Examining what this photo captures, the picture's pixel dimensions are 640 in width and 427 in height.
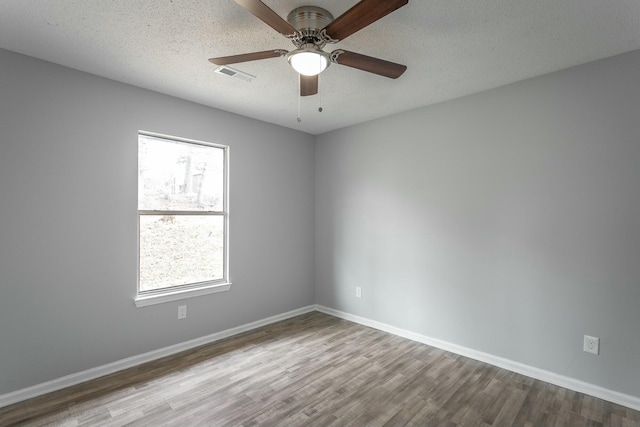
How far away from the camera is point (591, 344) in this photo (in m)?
2.32

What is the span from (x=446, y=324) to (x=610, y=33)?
2.59 m

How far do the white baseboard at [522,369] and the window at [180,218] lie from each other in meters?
1.97

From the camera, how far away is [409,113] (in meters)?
3.43

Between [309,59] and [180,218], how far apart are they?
2.11 m

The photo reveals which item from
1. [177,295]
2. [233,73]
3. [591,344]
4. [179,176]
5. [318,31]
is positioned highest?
[233,73]

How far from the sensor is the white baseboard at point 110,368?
2.21 meters

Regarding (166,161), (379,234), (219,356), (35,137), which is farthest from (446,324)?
(35,137)

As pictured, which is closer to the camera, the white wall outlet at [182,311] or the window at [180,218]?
the window at [180,218]

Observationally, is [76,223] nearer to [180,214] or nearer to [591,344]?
[180,214]

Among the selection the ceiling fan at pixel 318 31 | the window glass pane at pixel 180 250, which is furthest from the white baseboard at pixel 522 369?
the ceiling fan at pixel 318 31

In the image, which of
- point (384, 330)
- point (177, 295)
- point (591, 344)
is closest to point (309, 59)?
point (177, 295)

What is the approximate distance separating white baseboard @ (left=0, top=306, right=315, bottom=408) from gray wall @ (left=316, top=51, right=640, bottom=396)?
5.13 feet

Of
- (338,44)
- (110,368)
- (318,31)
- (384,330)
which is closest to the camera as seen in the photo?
(318,31)

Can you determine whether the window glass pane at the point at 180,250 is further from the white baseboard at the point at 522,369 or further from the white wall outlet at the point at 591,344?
the white wall outlet at the point at 591,344
